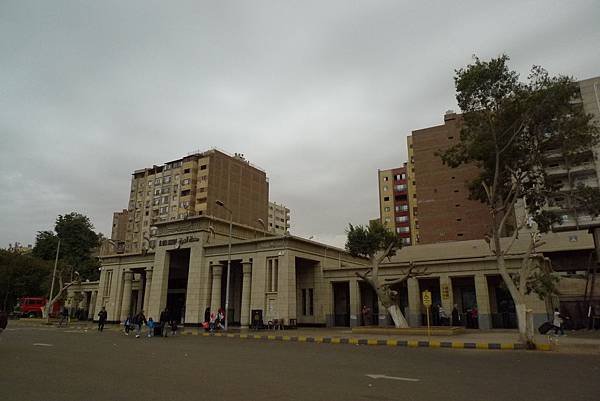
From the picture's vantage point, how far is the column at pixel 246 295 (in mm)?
33406

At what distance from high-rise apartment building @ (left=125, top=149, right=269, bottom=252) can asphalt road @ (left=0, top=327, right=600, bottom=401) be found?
61178 mm

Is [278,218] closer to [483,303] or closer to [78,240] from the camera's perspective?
[78,240]

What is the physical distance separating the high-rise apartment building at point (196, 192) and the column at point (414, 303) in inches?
1745

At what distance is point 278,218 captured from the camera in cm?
12206

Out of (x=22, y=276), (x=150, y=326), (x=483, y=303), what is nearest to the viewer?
(x=150, y=326)

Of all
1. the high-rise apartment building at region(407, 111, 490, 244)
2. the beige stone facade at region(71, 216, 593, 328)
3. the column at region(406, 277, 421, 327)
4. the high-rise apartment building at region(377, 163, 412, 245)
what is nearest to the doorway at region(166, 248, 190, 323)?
the beige stone facade at region(71, 216, 593, 328)

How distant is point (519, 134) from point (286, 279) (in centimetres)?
1862

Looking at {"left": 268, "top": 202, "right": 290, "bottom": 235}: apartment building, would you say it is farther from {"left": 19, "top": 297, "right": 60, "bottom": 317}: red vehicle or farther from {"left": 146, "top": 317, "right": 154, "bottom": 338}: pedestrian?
{"left": 146, "top": 317, "right": 154, "bottom": 338}: pedestrian

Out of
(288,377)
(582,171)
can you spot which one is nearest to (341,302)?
(288,377)

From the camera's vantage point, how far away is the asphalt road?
23.6 ft

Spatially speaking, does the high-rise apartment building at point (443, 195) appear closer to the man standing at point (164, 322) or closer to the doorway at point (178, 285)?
the doorway at point (178, 285)

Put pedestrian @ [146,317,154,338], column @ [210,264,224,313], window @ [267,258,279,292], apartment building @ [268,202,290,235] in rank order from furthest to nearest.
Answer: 1. apartment building @ [268,202,290,235]
2. column @ [210,264,224,313]
3. window @ [267,258,279,292]
4. pedestrian @ [146,317,154,338]

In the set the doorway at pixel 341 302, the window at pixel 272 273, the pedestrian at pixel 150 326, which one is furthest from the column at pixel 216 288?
the pedestrian at pixel 150 326

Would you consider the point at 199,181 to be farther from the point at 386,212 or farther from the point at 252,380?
the point at 252,380
